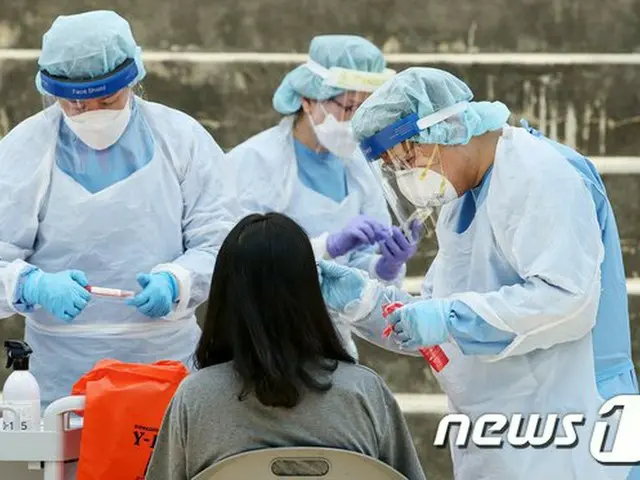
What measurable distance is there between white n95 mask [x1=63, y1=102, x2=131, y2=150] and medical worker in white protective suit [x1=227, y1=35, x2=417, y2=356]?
54cm

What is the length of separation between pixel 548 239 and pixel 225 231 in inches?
30.6

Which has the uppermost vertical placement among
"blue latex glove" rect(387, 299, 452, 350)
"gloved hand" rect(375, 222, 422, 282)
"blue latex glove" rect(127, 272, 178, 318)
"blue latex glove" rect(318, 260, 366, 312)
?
"blue latex glove" rect(387, 299, 452, 350)

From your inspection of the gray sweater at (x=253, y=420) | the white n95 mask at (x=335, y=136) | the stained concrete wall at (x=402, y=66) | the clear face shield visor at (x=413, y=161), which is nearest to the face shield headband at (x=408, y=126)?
the clear face shield visor at (x=413, y=161)

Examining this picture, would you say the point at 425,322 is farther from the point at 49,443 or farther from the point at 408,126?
the point at 49,443

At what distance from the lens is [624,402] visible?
235cm

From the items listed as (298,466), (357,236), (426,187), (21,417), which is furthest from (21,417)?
(357,236)

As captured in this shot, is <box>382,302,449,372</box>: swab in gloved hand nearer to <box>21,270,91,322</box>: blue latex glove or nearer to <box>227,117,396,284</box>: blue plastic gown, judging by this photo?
<box>21,270,91,322</box>: blue latex glove

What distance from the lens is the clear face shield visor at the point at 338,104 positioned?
3.40m

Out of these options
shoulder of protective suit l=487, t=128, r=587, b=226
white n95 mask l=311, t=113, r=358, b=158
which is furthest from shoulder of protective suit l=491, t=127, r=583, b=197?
white n95 mask l=311, t=113, r=358, b=158

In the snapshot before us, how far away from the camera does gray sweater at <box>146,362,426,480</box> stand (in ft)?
6.77

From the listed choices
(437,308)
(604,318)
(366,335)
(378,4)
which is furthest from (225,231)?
(378,4)

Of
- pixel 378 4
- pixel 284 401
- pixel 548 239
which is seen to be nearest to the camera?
pixel 284 401

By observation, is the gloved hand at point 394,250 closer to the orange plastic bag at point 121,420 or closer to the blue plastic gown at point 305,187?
the blue plastic gown at point 305,187

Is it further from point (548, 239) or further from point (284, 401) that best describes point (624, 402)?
point (284, 401)
